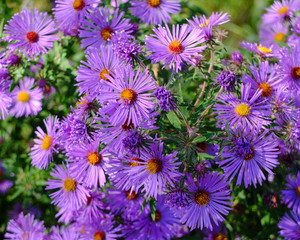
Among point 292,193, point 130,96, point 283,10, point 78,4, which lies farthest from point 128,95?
point 283,10


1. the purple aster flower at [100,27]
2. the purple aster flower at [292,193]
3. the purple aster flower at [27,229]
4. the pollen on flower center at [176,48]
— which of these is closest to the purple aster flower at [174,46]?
the pollen on flower center at [176,48]

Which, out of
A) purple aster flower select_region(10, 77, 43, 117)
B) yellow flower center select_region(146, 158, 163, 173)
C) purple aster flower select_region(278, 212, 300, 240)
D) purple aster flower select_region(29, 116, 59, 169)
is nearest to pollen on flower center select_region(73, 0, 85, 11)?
purple aster flower select_region(10, 77, 43, 117)

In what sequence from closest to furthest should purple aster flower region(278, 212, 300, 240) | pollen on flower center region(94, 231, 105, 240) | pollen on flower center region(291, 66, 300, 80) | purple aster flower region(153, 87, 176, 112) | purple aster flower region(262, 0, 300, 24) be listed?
1. purple aster flower region(153, 87, 176, 112)
2. pollen on flower center region(291, 66, 300, 80)
3. purple aster flower region(278, 212, 300, 240)
4. pollen on flower center region(94, 231, 105, 240)
5. purple aster flower region(262, 0, 300, 24)

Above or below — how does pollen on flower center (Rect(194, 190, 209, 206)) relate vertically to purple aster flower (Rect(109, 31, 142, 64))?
below

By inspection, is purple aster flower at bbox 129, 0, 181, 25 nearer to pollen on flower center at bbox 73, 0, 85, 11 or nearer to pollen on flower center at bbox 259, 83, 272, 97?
pollen on flower center at bbox 73, 0, 85, 11

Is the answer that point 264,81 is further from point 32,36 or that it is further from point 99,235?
point 32,36

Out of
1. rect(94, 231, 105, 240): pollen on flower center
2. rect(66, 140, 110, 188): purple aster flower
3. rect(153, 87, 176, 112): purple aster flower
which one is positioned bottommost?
rect(94, 231, 105, 240): pollen on flower center

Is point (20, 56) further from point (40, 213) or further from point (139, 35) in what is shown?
point (40, 213)

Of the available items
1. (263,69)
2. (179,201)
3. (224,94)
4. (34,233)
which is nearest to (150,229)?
(179,201)
